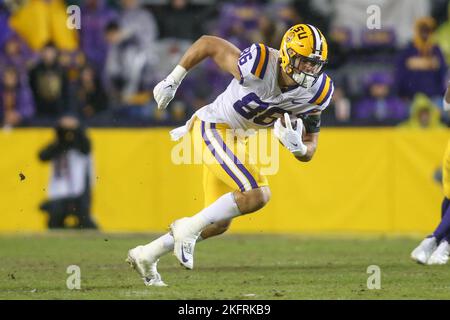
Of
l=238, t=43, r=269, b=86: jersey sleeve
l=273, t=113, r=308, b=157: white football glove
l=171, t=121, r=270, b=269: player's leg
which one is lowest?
l=171, t=121, r=270, b=269: player's leg

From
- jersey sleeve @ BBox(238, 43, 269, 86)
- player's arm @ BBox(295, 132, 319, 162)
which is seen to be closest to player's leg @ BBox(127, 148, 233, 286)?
player's arm @ BBox(295, 132, 319, 162)

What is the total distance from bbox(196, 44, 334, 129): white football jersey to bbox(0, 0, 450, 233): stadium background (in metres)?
3.71

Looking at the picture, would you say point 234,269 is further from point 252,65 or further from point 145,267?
point 252,65

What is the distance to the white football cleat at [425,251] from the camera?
24.3ft

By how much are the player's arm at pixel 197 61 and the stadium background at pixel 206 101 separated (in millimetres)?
3877

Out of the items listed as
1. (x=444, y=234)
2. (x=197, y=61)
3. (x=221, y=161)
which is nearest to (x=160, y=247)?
(x=221, y=161)

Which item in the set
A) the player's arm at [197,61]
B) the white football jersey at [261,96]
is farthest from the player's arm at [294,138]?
the player's arm at [197,61]

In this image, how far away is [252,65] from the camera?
6.32 m

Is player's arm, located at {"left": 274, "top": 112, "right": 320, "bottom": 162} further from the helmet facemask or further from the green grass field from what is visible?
the green grass field

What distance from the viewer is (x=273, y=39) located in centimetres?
1166

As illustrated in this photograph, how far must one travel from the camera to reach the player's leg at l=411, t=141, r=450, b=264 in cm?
743

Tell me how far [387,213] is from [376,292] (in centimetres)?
419

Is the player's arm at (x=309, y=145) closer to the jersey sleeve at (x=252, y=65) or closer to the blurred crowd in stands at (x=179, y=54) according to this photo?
the jersey sleeve at (x=252, y=65)

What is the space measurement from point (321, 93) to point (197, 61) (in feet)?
2.55
